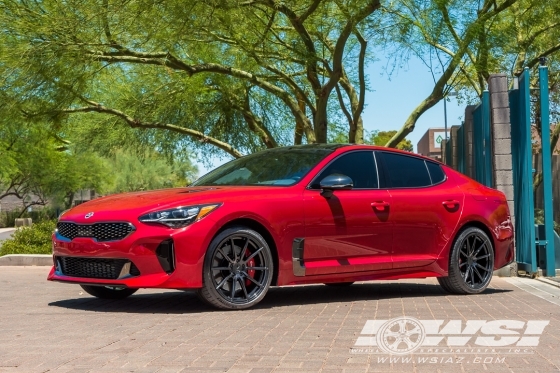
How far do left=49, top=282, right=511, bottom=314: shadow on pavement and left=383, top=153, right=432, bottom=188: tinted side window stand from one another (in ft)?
3.93

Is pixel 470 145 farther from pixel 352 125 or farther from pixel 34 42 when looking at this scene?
pixel 34 42

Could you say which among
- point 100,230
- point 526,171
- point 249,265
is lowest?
point 249,265

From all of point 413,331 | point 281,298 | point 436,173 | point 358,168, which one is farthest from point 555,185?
point 413,331

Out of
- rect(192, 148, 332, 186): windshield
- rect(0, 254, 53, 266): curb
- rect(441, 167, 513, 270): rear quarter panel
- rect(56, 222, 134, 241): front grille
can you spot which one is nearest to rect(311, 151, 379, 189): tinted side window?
rect(192, 148, 332, 186): windshield

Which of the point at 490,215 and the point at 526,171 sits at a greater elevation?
the point at 526,171

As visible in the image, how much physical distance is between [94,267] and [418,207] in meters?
3.46

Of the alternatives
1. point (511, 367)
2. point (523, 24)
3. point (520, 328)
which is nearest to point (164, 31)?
point (523, 24)

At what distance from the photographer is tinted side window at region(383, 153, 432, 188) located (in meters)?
10.2

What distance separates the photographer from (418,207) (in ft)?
33.0

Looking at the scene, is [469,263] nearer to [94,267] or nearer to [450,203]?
[450,203]

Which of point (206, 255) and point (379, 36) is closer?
point (206, 255)

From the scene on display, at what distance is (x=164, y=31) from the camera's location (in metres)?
16.9

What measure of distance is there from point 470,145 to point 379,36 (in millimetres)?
4382

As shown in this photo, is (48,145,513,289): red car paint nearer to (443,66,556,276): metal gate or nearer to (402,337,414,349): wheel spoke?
(402,337,414,349): wheel spoke
